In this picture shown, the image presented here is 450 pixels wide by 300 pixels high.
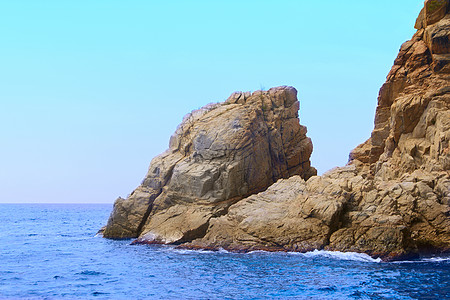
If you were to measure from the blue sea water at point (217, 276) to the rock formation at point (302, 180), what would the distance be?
187 cm

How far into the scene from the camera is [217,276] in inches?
1025

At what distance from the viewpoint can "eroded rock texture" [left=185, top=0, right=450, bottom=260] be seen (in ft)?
101

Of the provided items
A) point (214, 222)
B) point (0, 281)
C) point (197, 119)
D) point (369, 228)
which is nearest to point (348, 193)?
point (369, 228)

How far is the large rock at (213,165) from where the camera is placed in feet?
130

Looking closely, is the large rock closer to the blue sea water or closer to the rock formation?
the rock formation

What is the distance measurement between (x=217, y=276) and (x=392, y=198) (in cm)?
1345

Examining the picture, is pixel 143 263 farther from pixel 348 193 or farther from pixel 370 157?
pixel 370 157

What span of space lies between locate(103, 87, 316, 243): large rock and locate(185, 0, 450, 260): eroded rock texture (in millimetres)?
4064

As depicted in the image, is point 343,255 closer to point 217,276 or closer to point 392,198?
point 392,198

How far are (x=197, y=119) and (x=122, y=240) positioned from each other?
13071mm

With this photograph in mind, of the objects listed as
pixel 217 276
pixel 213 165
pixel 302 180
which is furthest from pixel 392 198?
pixel 213 165

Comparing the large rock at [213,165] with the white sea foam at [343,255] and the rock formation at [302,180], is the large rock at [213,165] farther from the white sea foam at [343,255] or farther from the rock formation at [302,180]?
the white sea foam at [343,255]

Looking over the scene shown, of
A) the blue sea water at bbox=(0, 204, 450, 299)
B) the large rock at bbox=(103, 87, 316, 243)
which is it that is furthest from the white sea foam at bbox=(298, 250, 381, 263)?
the large rock at bbox=(103, 87, 316, 243)

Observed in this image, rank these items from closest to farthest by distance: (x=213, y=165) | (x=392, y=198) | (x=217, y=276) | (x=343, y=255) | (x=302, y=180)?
(x=217, y=276) → (x=343, y=255) → (x=392, y=198) → (x=302, y=180) → (x=213, y=165)
